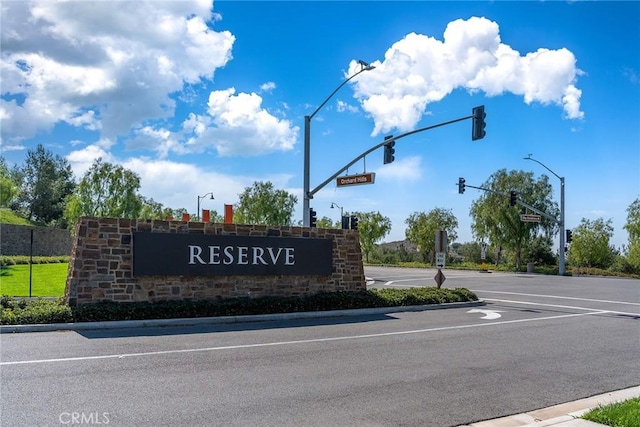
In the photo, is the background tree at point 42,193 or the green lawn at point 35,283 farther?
the background tree at point 42,193

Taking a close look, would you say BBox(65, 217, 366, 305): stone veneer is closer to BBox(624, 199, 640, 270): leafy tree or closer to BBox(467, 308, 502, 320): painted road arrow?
BBox(467, 308, 502, 320): painted road arrow

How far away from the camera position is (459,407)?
6.40 meters

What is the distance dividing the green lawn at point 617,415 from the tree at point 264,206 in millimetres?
47643

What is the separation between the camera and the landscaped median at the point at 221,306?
38.0ft

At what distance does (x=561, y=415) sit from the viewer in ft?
20.2

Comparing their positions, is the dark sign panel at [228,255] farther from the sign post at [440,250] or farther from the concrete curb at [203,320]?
the sign post at [440,250]

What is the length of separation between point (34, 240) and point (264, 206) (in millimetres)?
20797

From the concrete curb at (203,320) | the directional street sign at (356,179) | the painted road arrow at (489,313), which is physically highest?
the directional street sign at (356,179)

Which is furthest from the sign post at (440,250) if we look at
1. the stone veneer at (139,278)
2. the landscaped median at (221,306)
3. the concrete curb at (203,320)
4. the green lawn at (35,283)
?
the green lawn at (35,283)

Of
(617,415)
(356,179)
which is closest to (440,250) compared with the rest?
(356,179)

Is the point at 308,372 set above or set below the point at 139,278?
below

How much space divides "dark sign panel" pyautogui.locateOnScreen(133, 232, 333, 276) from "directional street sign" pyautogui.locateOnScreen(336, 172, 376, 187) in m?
3.99

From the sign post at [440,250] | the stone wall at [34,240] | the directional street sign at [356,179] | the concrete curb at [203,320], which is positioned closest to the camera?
the concrete curb at [203,320]

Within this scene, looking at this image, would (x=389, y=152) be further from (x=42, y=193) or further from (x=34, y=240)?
(x=42, y=193)
